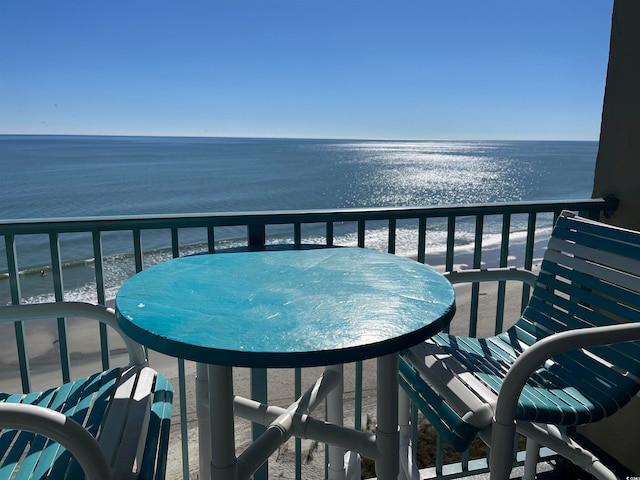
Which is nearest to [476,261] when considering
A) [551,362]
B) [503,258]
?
[503,258]

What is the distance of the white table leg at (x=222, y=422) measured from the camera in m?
1.07

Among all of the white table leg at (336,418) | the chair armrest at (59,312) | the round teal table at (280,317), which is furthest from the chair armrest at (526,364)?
the chair armrest at (59,312)

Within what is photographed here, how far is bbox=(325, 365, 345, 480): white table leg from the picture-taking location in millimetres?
1660

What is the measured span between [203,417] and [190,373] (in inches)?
177

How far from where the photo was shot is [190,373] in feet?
19.0

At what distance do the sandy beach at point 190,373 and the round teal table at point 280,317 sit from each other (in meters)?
1.68

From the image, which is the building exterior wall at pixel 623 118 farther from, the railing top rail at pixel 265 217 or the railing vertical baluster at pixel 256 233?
the railing vertical baluster at pixel 256 233

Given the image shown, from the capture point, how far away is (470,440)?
1.25m

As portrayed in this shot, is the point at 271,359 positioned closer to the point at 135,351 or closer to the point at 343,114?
the point at 135,351

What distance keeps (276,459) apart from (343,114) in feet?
270

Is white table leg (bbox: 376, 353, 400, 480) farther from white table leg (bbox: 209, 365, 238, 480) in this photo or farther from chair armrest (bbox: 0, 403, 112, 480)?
chair armrest (bbox: 0, 403, 112, 480)

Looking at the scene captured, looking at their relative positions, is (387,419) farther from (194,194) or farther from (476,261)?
(194,194)

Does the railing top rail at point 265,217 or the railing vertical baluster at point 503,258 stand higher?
the railing top rail at point 265,217

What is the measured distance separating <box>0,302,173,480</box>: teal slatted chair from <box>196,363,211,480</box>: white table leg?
0.33 feet
